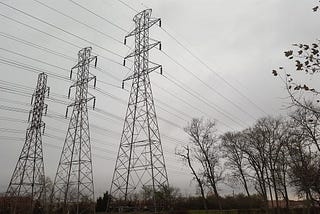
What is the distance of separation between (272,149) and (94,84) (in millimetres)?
22564

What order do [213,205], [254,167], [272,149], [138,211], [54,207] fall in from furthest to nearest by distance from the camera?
[213,205] → [254,167] → [272,149] → [54,207] → [138,211]

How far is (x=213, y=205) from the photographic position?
2191 inches

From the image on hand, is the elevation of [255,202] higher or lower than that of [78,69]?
lower

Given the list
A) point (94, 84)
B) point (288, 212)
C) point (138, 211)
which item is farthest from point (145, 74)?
point (288, 212)

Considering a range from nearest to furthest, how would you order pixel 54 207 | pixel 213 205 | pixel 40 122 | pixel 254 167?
pixel 40 122, pixel 54 207, pixel 254 167, pixel 213 205

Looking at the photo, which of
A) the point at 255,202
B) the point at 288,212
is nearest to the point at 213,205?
the point at 255,202

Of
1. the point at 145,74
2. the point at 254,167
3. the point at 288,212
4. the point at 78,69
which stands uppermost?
the point at 78,69

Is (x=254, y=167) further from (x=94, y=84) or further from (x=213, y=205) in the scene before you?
(x=94, y=84)

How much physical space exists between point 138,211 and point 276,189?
22.8 meters


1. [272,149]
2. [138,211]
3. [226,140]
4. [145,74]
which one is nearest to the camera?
[138,211]

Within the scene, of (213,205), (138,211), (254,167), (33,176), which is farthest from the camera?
(213,205)

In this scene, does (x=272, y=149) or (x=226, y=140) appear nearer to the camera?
(x=272, y=149)

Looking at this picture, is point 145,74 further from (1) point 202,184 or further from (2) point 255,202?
(2) point 255,202

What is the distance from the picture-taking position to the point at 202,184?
3984 cm
